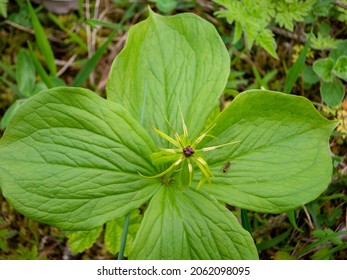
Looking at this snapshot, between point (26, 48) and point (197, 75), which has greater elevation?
point (197, 75)

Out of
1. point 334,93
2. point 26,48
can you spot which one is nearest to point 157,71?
point 334,93

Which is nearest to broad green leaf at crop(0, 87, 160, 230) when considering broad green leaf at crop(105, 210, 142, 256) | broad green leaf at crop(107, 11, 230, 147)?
broad green leaf at crop(107, 11, 230, 147)

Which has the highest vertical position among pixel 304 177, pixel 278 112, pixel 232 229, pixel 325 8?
pixel 325 8

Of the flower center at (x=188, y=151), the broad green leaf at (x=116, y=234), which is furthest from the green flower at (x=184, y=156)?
the broad green leaf at (x=116, y=234)

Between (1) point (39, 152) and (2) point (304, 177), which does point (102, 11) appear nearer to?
(1) point (39, 152)

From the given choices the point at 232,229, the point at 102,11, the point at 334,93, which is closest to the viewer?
the point at 232,229

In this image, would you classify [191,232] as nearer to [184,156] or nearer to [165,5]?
[184,156]
